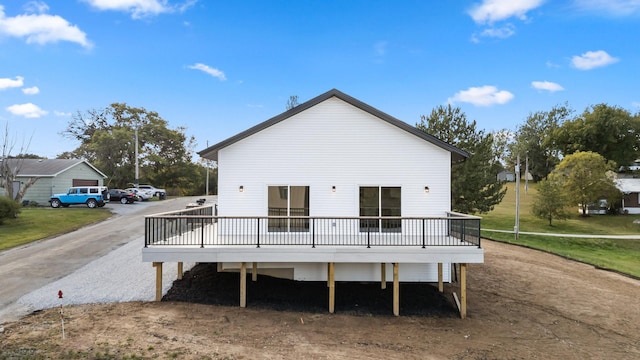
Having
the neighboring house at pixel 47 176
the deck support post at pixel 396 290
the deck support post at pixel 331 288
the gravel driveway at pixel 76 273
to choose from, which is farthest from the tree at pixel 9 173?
the deck support post at pixel 396 290

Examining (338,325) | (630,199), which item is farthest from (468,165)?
(630,199)

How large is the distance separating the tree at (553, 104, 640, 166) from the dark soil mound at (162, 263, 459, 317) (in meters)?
45.9

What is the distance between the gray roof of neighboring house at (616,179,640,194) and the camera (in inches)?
1350

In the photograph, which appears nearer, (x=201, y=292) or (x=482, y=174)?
(x=201, y=292)

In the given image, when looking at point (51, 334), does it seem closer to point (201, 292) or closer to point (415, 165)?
point (201, 292)

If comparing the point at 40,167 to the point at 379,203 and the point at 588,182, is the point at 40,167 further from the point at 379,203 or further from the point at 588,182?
the point at 588,182

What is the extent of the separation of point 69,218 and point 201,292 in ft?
57.0

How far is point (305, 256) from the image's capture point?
30.7 ft

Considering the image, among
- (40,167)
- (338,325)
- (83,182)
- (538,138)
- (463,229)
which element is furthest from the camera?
(538,138)

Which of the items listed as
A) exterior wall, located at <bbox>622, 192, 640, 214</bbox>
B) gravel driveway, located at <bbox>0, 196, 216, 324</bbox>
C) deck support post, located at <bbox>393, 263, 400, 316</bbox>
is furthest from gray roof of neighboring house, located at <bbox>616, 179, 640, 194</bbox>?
A: gravel driveway, located at <bbox>0, 196, 216, 324</bbox>

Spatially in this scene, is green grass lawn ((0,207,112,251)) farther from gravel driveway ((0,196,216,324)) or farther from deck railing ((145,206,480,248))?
deck railing ((145,206,480,248))

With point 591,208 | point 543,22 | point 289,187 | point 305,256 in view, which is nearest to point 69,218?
point 289,187

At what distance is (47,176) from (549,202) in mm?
42337

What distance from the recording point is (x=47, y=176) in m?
29.2
